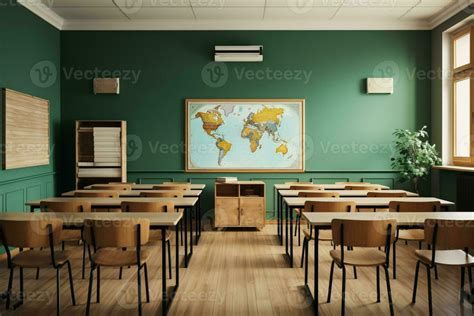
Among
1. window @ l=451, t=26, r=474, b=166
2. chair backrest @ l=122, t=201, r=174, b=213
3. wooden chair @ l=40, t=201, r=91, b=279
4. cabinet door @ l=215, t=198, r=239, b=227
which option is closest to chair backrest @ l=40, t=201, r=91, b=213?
wooden chair @ l=40, t=201, r=91, b=279

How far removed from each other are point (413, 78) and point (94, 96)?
5.63 m

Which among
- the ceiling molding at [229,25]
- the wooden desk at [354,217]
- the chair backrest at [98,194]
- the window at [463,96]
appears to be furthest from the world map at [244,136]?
the wooden desk at [354,217]

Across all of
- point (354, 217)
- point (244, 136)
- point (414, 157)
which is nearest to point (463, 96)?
point (414, 157)

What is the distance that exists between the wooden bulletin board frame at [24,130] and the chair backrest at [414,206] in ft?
15.3

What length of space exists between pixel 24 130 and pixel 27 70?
35.5 inches

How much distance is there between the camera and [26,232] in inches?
119

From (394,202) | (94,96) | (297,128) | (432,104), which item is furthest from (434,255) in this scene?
(94,96)

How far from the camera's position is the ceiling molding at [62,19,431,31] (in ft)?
23.4

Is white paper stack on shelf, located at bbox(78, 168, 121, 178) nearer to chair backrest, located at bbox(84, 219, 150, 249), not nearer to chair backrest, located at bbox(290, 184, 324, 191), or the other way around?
chair backrest, located at bbox(290, 184, 324, 191)

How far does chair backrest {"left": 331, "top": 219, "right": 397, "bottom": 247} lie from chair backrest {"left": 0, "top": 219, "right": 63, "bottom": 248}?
215 cm

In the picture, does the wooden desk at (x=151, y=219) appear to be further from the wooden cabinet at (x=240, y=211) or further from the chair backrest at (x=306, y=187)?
the wooden cabinet at (x=240, y=211)

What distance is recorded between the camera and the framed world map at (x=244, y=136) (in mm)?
7199

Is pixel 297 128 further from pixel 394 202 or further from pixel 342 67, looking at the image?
pixel 394 202

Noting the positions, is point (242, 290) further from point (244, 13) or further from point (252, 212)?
point (244, 13)
